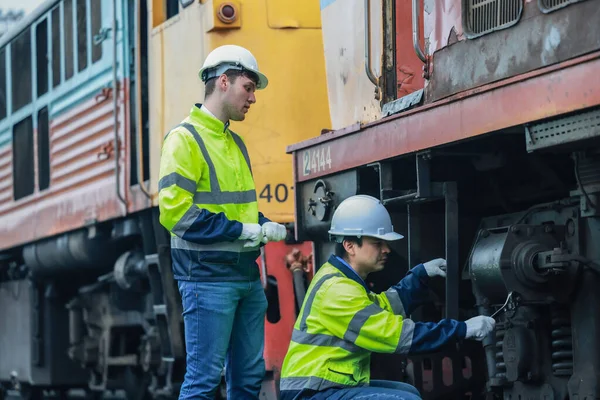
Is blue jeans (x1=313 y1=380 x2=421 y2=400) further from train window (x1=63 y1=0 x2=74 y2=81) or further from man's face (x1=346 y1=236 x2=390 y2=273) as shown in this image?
train window (x1=63 y1=0 x2=74 y2=81)

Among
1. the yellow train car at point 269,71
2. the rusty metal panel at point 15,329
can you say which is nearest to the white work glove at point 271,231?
the yellow train car at point 269,71

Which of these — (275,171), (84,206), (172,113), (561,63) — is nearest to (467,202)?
(561,63)

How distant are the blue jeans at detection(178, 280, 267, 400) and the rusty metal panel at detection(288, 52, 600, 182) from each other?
897mm

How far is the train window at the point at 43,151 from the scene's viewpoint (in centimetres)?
1091

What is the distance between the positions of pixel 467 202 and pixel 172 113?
3.05 metres

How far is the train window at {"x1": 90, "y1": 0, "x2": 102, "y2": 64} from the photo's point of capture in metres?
9.76

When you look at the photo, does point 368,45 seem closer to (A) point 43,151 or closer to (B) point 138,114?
(B) point 138,114

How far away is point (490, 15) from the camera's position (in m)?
5.15

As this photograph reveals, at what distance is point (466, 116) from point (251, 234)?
99 cm

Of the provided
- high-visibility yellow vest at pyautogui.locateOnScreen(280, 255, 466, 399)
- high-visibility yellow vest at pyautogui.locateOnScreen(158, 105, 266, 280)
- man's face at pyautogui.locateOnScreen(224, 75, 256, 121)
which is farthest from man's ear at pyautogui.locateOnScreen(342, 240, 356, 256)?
man's face at pyautogui.locateOnScreen(224, 75, 256, 121)

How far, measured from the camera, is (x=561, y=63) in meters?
4.24

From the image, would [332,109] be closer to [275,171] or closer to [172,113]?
[275,171]

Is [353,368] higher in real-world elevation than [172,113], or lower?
lower

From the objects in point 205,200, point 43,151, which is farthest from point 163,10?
point 205,200
